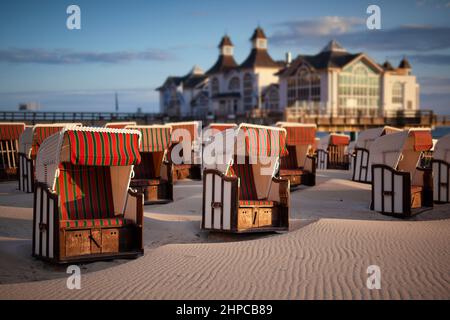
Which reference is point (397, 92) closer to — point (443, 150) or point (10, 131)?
point (443, 150)

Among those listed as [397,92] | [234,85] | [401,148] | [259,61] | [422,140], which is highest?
[259,61]

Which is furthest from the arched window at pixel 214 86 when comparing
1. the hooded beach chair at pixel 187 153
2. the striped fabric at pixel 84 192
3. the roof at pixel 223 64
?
the striped fabric at pixel 84 192

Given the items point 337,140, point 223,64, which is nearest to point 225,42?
point 223,64

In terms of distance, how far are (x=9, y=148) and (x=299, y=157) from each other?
10625mm

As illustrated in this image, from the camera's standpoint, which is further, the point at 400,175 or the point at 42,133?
the point at 42,133

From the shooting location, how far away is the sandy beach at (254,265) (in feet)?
26.1

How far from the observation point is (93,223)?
10.3 m

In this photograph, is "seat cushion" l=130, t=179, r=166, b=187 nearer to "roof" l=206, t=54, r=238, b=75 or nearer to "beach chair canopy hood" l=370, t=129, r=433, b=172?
"beach chair canopy hood" l=370, t=129, r=433, b=172

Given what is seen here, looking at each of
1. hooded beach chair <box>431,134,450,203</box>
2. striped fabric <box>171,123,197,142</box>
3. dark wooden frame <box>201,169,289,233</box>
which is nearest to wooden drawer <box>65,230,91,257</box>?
dark wooden frame <box>201,169,289,233</box>

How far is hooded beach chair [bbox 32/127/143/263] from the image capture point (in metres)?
10.1

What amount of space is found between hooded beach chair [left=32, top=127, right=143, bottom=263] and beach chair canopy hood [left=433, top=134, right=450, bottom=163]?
10560 mm

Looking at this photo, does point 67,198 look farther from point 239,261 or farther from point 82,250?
point 239,261
